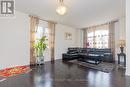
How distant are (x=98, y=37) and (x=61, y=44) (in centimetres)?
306

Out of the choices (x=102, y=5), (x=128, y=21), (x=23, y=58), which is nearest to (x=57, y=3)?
(x=102, y=5)

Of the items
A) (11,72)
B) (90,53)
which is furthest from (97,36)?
(11,72)

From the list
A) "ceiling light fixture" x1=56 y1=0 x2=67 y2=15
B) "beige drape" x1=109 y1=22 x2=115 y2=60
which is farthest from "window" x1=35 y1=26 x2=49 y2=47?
"beige drape" x1=109 y1=22 x2=115 y2=60

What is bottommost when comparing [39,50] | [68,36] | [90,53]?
[90,53]

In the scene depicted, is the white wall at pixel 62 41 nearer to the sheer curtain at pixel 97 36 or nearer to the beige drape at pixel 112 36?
the sheer curtain at pixel 97 36

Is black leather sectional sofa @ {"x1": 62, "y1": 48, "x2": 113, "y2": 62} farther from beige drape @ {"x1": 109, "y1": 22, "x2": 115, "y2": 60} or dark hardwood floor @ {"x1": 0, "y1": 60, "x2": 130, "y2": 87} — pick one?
dark hardwood floor @ {"x1": 0, "y1": 60, "x2": 130, "y2": 87}

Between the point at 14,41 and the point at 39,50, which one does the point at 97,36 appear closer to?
the point at 39,50

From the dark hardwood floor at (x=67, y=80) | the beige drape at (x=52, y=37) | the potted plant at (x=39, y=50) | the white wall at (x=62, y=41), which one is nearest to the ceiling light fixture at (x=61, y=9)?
the dark hardwood floor at (x=67, y=80)

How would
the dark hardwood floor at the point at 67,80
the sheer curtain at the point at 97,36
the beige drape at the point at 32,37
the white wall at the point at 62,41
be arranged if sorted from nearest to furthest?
1. the dark hardwood floor at the point at 67,80
2. the beige drape at the point at 32,37
3. the white wall at the point at 62,41
4. the sheer curtain at the point at 97,36

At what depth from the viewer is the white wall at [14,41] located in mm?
5395

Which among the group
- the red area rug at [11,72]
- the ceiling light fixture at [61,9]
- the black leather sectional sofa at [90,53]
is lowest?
the red area rug at [11,72]

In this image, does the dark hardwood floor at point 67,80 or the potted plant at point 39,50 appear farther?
the potted plant at point 39,50

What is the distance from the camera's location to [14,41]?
5.90 meters

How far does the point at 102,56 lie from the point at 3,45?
5.94 metres
